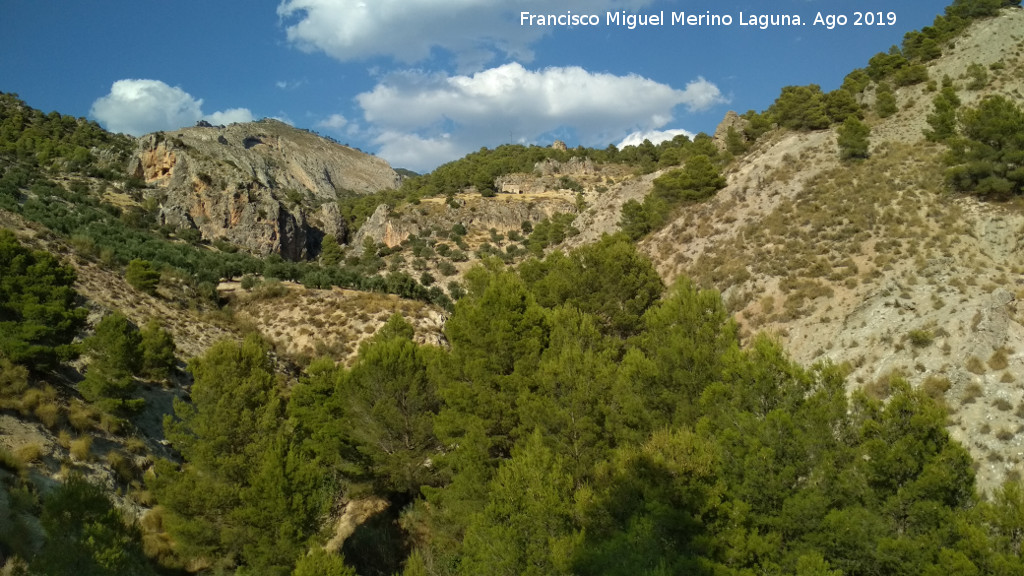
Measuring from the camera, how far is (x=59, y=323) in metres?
19.3

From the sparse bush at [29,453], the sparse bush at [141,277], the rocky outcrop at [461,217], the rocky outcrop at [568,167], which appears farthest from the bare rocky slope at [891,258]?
the rocky outcrop at [568,167]

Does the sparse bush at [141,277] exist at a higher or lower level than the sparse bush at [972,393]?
higher

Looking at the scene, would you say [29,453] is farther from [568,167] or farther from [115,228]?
[568,167]

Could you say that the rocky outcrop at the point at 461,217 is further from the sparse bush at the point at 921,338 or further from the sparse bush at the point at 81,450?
the sparse bush at the point at 81,450

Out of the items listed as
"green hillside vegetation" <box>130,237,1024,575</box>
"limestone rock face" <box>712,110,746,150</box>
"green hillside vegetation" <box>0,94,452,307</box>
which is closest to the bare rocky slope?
"green hillside vegetation" <box>130,237,1024,575</box>

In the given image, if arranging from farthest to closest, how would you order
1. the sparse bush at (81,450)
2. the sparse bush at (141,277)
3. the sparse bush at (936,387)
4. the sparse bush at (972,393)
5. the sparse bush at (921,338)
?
1. the sparse bush at (141,277)
2. the sparse bush at (921,338)
3. the sparse bush at (936,387)
4. the sparse bush at (972,393)
5. the sparse bush at (81,450)

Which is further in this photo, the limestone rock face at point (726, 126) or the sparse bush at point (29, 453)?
the limestone rock face at point (726, 126)

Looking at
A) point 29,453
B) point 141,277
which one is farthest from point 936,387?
point 141,277

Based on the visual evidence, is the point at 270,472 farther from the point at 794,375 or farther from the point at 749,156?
the point at 749,156

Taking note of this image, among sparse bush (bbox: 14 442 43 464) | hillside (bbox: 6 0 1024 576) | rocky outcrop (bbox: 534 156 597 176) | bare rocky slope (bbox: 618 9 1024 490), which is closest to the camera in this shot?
hillside (bbox: 6 0 1024 576)

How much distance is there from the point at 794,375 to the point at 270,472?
41.5 feet

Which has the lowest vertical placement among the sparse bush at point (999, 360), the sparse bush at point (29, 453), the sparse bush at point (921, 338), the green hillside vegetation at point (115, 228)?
the sparse bush at point (29, 453)

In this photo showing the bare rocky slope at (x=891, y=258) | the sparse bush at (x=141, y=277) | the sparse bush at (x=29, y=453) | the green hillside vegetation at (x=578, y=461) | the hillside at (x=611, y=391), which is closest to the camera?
the green hillside vegetation at (x=578, y=461)

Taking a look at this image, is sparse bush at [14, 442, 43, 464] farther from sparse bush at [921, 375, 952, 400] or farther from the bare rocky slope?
sparse bush at [921, 375, 952, 400]
